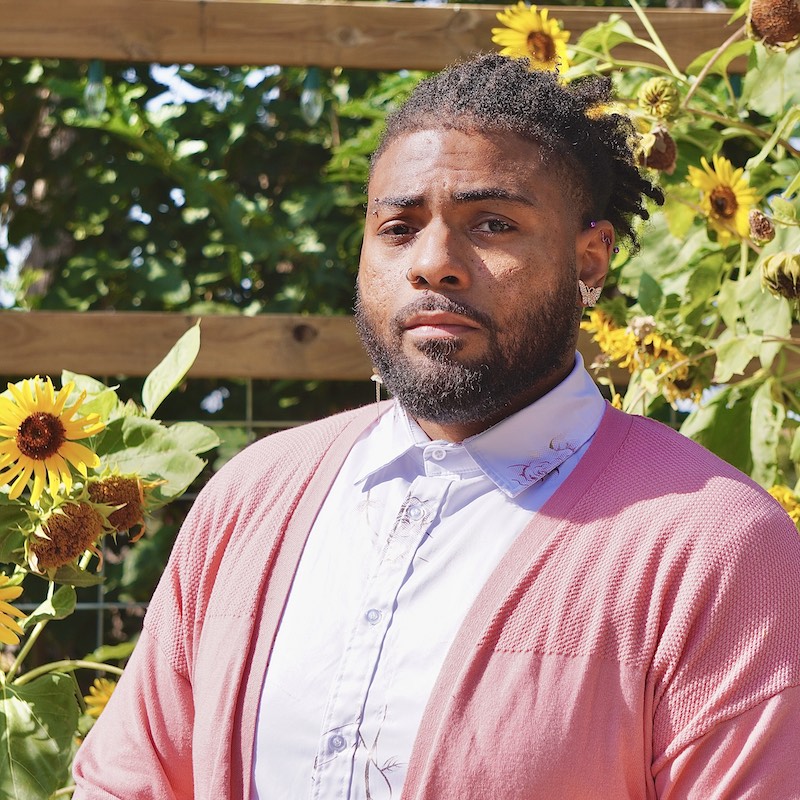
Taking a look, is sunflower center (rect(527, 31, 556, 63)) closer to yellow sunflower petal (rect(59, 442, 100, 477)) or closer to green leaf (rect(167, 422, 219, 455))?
green leaf (rect(167, 422, 219, 455))

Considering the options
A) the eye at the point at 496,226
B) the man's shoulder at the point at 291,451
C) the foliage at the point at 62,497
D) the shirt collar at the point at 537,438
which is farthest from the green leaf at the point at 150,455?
the eye at the point at 496,226

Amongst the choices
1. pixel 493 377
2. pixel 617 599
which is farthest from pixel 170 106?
pixel 617 599

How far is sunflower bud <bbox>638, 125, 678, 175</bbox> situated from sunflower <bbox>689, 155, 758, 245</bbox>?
0.08 meters

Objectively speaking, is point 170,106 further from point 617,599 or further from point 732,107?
point 617,599

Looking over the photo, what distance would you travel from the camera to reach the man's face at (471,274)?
3.71 feet

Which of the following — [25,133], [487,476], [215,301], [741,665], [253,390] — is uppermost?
[25,133]

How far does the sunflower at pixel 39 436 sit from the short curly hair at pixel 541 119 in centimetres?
49

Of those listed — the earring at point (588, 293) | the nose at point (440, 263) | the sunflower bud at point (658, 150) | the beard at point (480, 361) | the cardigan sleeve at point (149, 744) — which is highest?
the sunflower bud at point (658, 150)

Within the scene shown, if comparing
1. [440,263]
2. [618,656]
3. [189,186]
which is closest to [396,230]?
[440,263]

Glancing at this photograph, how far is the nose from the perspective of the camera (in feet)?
3.68

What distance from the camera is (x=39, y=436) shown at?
4.79 ft

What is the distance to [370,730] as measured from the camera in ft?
3.50

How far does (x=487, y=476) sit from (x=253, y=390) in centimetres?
152

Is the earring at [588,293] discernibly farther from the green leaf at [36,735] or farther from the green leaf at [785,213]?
the green leaf at [36,735]
